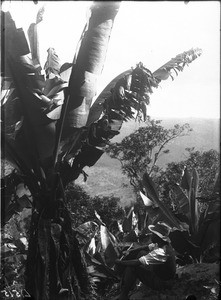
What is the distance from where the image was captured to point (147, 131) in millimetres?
17891

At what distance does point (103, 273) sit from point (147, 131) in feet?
40.7

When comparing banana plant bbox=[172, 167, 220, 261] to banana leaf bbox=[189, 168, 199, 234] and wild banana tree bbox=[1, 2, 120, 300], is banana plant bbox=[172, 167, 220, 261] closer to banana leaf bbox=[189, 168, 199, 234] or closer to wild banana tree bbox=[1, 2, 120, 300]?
banana leaf bbox=[189, 168, 199, 234]

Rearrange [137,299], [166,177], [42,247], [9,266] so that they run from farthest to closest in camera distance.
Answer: [166,177] → [9,266] → [137,299] → [42,247]

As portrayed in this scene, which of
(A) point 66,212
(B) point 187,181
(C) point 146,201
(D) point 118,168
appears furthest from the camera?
(D) point 118,168

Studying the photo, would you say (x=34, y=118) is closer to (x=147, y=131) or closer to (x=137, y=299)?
(x=137, y=299)

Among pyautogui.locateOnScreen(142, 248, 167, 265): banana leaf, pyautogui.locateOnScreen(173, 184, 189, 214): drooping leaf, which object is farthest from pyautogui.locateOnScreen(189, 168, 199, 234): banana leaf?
pyautogui.locateOnScreen(142, 248, 167, 265): banana leaf

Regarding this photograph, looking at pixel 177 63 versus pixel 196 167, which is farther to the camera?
pixel 196 167

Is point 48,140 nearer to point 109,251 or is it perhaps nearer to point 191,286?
point 109,251

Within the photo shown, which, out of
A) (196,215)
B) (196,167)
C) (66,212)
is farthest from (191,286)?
(196,167)

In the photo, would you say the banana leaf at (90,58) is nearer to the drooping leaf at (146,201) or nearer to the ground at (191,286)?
the drooping leaf at (146,201)

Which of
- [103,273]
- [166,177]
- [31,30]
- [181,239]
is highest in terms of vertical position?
[31,30]

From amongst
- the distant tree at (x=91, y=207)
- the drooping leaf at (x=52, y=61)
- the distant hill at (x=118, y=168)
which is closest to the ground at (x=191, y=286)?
the drooping leaf at (x=52, y=61)

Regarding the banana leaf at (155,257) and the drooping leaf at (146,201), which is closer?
the banana leaf at (155,257)

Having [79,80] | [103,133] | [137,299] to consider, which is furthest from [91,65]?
[137,299]
